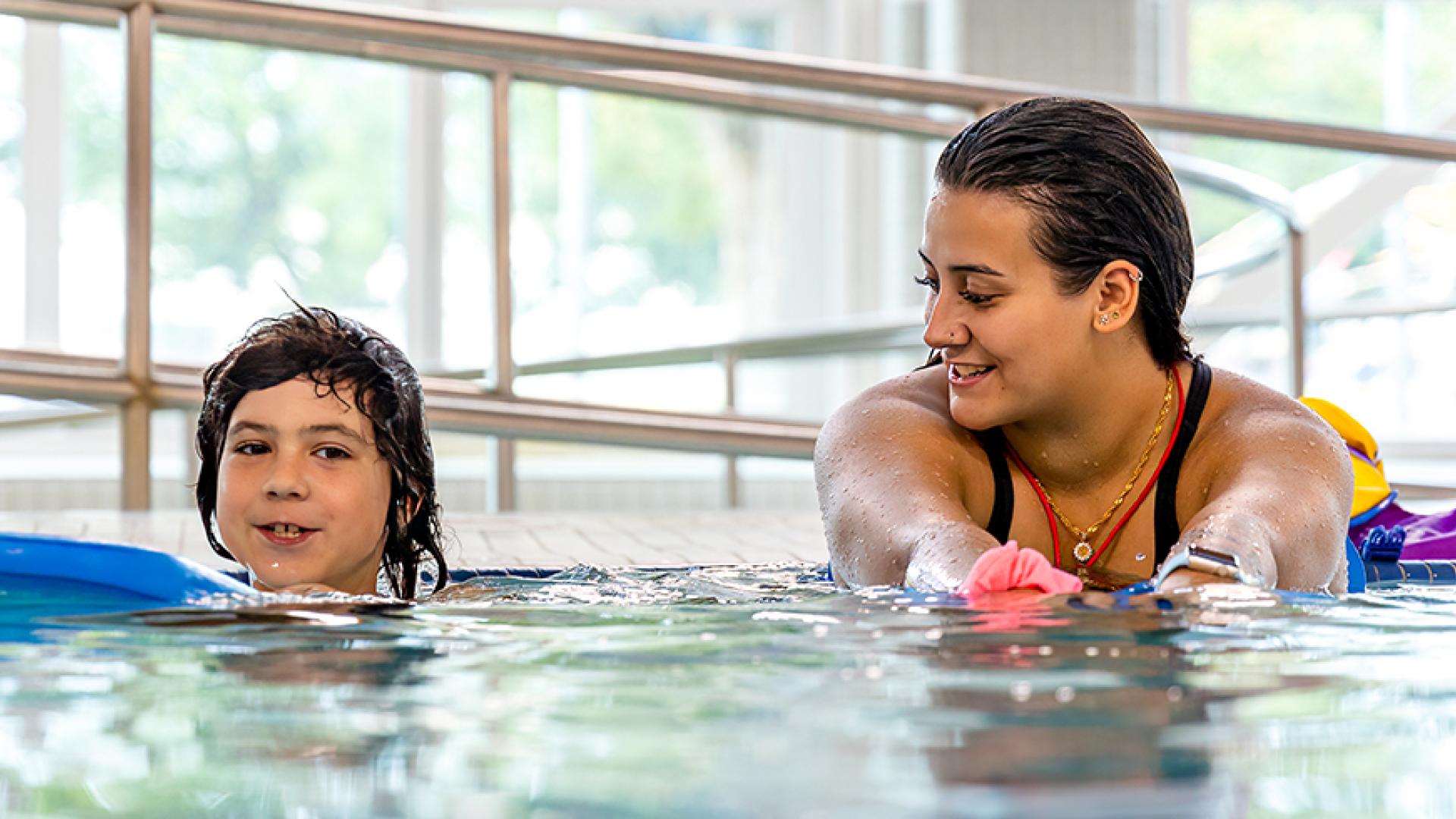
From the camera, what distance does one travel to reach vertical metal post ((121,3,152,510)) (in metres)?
3.49

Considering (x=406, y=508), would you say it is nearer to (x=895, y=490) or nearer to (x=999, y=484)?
(x=895, y=490)

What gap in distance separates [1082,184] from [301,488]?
1.05 meters

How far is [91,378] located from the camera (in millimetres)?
3480

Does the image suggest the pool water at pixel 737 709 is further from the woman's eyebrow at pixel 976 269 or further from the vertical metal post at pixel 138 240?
the vertical metal post at pixel 138 240

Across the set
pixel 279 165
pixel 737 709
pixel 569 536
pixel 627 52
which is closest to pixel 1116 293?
pixel 737 709

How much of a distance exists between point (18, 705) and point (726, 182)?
8.31 meters

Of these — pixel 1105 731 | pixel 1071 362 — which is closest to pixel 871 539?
pixel 1071 362

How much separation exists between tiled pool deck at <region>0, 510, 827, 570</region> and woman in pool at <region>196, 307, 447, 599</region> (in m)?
0.52

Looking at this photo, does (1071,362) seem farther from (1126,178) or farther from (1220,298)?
(1220,298)

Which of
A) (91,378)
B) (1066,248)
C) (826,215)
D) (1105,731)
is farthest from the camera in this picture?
(826,215)

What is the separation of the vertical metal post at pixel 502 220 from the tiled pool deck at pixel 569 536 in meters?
0.37

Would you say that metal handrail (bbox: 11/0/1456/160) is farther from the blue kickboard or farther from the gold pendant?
the blue kickboard

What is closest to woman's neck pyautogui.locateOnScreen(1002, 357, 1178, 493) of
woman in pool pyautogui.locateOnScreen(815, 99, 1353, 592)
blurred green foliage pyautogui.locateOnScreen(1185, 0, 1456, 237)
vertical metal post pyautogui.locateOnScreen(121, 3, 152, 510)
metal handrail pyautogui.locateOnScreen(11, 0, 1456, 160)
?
woman in pool pyautogui.locateOnScreen(815, 99, 1353, 592)

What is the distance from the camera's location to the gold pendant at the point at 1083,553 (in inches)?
83.3
